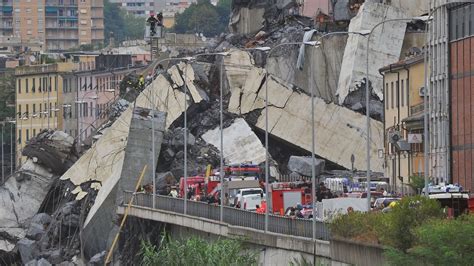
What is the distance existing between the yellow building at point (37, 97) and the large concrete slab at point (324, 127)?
236ft

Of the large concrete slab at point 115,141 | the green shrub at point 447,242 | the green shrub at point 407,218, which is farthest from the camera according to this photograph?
the large concrete slab at point 115,141

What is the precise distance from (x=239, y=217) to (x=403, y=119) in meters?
19.3

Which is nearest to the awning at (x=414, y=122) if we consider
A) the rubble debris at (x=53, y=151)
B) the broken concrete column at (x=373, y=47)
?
the broken concrete column at (x=373, y=47)

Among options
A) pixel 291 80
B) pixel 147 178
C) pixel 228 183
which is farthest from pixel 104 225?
pixel 291 80

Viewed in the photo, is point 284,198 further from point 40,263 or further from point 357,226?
point 357,226

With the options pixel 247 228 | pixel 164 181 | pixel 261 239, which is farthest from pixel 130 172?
pixel 261 239

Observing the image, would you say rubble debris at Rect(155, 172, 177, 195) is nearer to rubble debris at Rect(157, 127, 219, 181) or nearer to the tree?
rubble debris at Rect(157, 127, 219, 181)

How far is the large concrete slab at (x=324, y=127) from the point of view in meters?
114

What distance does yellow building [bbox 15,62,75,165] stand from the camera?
190m

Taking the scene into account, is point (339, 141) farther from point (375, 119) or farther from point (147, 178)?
point (147, 178)

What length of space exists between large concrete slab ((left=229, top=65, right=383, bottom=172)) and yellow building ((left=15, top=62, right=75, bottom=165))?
71820mm

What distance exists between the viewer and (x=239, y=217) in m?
83.0

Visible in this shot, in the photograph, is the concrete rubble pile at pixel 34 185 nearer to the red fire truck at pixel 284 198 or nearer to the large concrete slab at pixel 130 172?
the large concrete slab at pixel 130 172

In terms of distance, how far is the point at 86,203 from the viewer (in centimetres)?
11500
